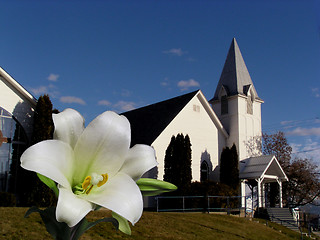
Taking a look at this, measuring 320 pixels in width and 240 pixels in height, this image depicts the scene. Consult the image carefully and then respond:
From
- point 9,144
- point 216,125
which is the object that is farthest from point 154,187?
point 216,125

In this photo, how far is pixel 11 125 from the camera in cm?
1942

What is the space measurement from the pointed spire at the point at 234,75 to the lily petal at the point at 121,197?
31172mm

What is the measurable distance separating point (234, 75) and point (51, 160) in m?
33.2

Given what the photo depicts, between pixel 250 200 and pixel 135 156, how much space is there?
31601 mm

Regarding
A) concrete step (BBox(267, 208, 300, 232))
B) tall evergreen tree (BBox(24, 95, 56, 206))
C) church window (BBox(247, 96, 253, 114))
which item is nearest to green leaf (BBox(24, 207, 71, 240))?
tall evergreen tree (BBox(24, 95, 56, 206))

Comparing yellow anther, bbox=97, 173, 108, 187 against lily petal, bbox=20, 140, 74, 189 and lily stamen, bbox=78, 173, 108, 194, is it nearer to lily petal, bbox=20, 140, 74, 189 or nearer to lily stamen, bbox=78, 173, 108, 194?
lily stamen, bbox=78, 173, 108, 194

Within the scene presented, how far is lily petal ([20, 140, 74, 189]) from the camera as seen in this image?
112 centimetres

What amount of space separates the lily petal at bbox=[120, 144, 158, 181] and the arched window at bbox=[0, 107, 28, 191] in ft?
63.3

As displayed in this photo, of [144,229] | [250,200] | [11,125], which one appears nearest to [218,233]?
[144,229]

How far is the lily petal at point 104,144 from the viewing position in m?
1.34

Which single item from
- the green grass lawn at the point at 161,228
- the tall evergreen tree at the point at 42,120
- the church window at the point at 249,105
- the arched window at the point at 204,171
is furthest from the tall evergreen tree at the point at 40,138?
the church window at the point at 249,105

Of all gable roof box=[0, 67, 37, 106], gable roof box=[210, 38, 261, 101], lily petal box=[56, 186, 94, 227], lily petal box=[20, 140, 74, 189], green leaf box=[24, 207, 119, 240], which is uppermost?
gable roof box=[210, 38, 261, 101]

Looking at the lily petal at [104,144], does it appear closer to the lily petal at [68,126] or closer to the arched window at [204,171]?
the lily petal at [68,126]

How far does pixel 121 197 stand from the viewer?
3.91 ft
